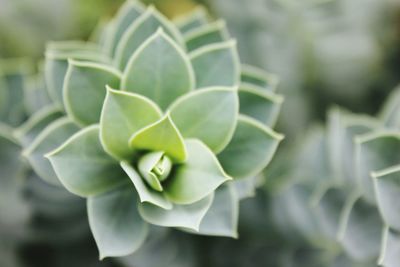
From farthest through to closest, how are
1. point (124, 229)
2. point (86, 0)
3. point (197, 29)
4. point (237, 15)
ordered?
point (86, 0) → point (237, 15) → point (197, 29) → point (124, 229)

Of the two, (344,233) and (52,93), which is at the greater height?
(52,93)

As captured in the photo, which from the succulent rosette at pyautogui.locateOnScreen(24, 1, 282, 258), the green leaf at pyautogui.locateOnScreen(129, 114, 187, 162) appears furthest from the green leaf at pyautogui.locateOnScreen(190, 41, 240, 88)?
the green leaf at pyautogui.locateOnScreen(129, 114, 187, 162)

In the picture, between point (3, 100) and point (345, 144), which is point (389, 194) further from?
point (3, 100)

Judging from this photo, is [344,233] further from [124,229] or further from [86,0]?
[86,0]

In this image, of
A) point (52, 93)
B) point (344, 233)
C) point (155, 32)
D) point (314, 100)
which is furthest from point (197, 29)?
point (314, 100)

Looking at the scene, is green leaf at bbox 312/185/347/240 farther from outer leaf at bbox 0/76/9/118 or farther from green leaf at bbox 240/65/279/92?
outer leaf at bbox 0/76/9/118

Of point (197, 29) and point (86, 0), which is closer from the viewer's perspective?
point (197, 29)
